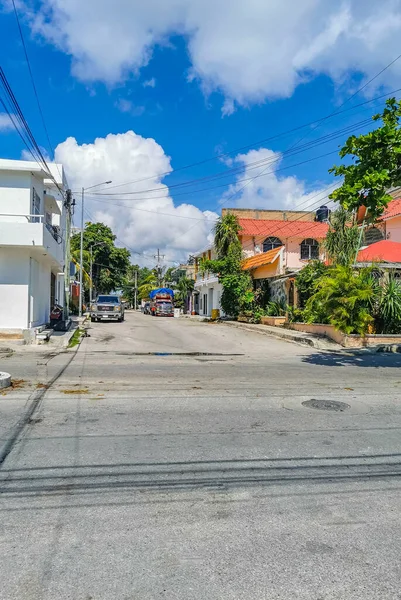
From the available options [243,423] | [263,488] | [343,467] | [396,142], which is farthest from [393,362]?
[263,488]

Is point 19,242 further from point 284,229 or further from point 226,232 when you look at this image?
point 284,229

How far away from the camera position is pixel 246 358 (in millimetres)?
14805

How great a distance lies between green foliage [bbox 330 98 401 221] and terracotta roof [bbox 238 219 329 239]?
83.6 ft

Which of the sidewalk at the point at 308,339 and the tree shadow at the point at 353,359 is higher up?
the sidewalk at the point at 308,339

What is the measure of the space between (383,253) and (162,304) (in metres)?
27.6

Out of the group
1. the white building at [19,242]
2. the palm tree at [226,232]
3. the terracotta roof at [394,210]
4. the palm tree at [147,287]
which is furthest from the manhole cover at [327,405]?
the palm tree at [147,287]

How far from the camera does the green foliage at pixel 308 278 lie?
23.5 metres

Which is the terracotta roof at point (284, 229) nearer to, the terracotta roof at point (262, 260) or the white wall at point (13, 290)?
the terracotta roof at point (262, 260)

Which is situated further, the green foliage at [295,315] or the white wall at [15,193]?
the green foliage at [295,315]

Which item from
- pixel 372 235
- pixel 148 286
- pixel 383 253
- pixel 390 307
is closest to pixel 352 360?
pixel 390 307

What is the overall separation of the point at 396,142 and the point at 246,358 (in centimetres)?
764

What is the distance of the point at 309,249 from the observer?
3697 centimetres

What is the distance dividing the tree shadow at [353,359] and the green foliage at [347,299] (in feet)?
5.00

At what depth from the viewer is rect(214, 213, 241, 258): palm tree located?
3462 centimetres
